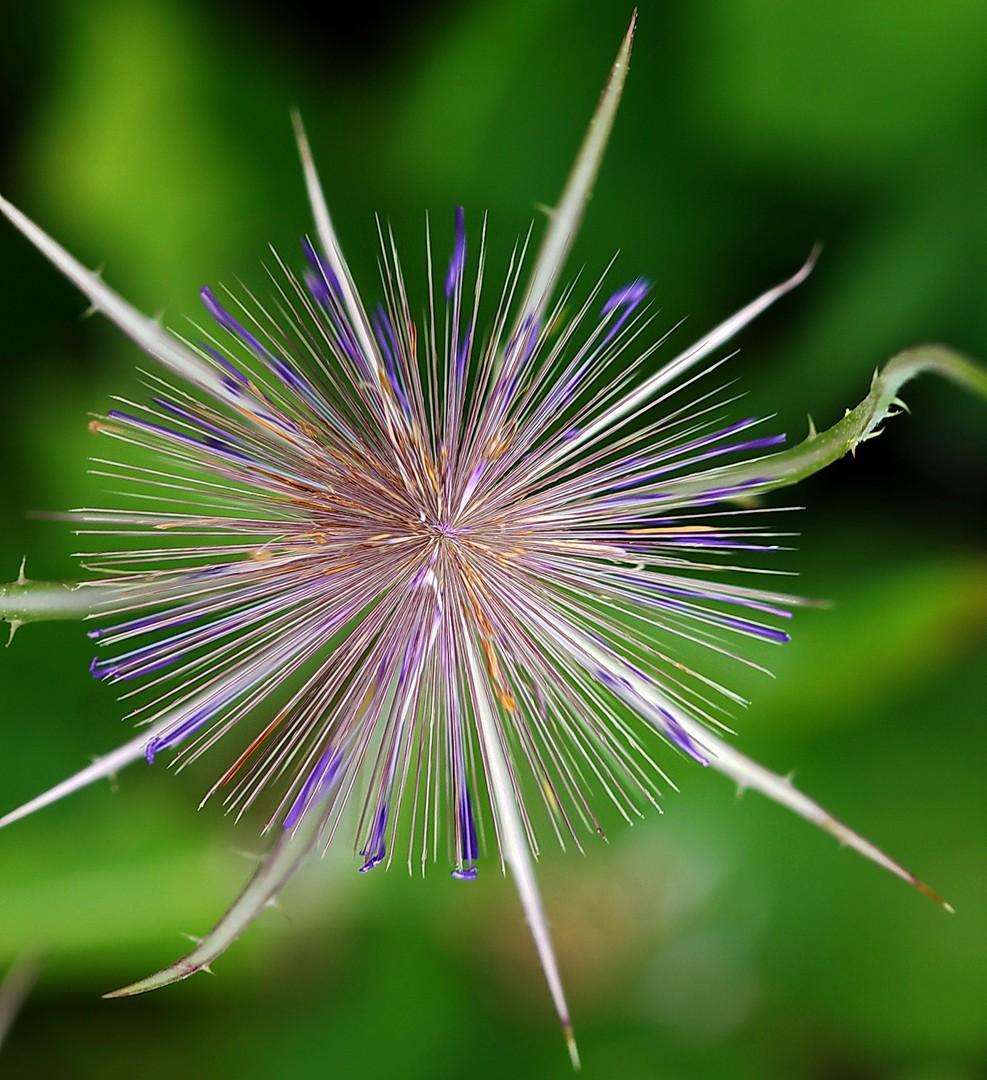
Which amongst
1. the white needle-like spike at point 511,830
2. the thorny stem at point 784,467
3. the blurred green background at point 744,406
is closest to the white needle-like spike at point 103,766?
the thorny stem at point 784,467

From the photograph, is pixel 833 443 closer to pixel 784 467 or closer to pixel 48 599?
pixel 784 467

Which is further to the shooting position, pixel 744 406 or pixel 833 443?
pixel 744 406

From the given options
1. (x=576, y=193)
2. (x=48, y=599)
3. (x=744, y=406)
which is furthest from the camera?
(x=744, y=406)

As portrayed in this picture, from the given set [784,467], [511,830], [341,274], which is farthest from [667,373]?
[511,830]

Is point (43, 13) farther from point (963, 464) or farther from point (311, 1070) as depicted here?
point (311, 1070)

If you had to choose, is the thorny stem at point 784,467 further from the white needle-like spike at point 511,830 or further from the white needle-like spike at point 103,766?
the white needle-like spike at point 511,830

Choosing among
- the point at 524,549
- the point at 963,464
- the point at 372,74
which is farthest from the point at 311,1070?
the point at 372,74

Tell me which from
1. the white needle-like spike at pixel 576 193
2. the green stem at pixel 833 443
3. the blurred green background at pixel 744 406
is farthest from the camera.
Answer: the blurred green background at pixel 744 406
